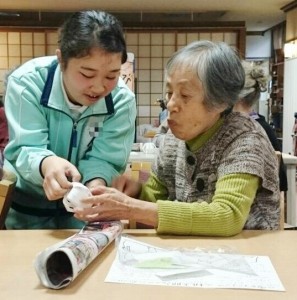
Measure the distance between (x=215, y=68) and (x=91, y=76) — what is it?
319mm

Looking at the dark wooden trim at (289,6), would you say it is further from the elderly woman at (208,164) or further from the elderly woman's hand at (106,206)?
the elderly woman's hand at (106,206)

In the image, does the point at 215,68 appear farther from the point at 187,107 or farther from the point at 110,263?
the point at 110,263

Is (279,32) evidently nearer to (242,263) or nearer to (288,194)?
(288,194)

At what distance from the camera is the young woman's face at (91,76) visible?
1.18 m

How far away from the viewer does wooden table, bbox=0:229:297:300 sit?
75 centimetres

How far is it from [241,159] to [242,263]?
299 millimetres

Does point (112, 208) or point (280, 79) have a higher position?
point (280, 79)

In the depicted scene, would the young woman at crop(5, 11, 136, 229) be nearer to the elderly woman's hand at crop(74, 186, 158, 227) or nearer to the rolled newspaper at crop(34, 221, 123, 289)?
the elderly woman's hand at crop(74, 186, 158, 227)

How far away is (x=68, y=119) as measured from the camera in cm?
129

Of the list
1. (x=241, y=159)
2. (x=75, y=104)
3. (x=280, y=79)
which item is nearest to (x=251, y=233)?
(x=241, y=159)

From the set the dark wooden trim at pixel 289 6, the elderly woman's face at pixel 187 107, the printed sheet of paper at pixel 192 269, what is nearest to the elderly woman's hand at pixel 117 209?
the printed sheet of paper at pixel 192 269

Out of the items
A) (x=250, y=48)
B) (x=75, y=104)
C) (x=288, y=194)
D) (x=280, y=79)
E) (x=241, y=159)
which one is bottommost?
(x=288, y=194)

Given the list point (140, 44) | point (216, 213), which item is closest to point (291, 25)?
point (140, 44)

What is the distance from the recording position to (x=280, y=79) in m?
8.30
